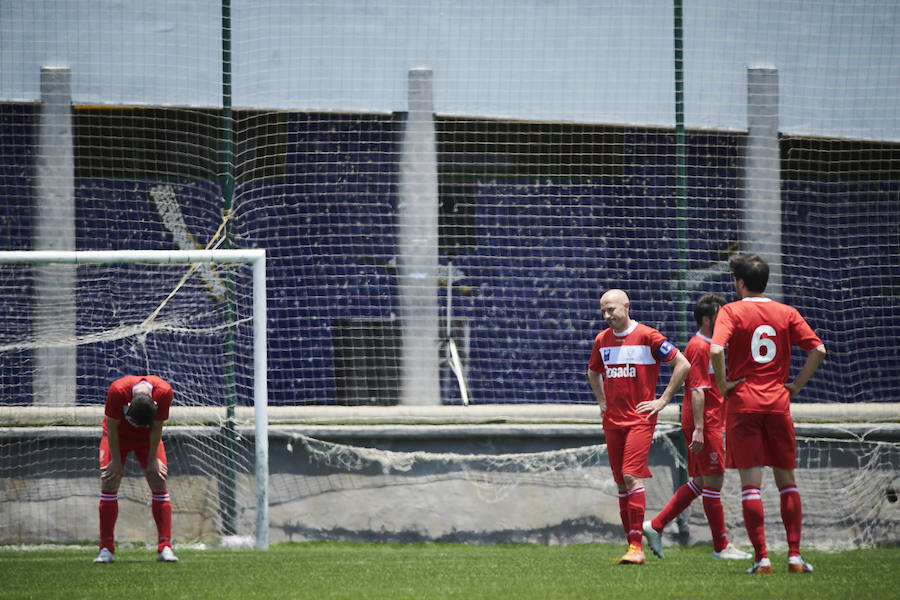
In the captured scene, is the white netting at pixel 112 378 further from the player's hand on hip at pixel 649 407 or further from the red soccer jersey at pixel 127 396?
the player's hand on hip at pixel 649 407

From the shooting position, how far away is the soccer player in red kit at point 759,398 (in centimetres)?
496

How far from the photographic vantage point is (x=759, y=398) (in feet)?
16.3

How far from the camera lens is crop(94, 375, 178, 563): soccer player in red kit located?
5848 mm

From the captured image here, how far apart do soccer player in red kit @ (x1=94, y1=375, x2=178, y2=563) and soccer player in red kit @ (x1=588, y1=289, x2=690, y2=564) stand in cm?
261

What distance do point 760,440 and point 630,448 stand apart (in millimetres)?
917

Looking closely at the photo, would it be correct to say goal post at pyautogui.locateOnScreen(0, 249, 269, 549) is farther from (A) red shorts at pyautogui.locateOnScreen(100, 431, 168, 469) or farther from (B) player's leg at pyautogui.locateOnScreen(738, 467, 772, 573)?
(B) player's leg at pyautogui.locateOnScreen(738, 467, 772, 573)

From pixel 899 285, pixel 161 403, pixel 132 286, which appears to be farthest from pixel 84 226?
pixel 899 285

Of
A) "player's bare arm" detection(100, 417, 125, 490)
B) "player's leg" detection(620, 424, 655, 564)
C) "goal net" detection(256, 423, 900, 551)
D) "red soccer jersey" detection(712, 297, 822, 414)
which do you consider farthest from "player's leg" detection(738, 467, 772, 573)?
"player's bare arm" detection(100, 417, 125, 490)

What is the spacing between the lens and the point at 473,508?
7.86m

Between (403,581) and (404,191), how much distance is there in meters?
5.37

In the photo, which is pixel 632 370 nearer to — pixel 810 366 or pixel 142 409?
pixel 810 366

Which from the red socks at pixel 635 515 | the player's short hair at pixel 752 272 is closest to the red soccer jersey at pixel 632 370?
the red socks at pixel 635 515

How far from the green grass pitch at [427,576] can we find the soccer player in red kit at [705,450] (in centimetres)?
22

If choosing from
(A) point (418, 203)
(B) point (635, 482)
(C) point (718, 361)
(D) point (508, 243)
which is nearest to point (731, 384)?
(C) point (718, 361)
